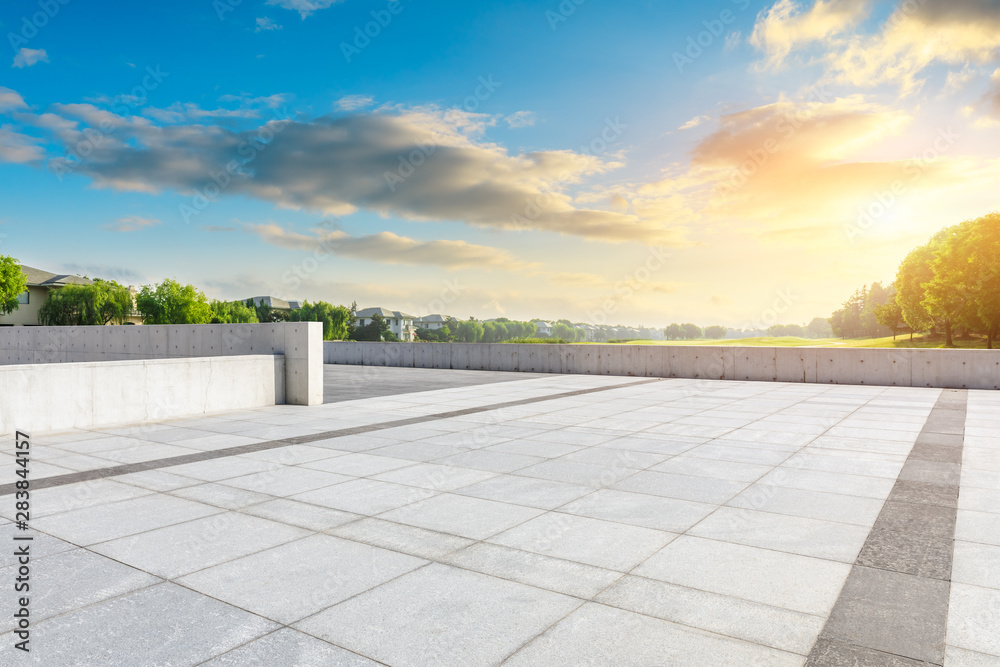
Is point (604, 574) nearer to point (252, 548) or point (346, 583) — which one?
point (346, 583)

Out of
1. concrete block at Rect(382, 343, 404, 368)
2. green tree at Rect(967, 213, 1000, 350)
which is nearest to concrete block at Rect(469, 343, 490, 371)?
concrete block at Rect(382, 343, 404, 368)

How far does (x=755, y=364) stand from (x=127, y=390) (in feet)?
63.6

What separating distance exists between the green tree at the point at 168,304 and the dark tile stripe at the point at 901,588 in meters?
100

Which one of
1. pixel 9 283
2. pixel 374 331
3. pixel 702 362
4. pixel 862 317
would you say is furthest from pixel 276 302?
pixel 702 362

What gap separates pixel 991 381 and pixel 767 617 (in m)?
20.1

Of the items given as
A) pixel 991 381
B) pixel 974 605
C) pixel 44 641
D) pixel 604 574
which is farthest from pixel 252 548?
pixel 991 381

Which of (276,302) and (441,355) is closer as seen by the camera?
(441,355)

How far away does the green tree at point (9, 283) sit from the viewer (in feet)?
203

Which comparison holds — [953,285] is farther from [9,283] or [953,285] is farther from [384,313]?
[384,313]

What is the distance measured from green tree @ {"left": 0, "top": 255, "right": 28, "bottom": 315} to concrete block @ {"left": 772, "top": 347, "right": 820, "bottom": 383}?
237ft

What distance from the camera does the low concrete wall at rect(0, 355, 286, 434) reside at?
10.8 m

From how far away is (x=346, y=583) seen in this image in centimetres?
437

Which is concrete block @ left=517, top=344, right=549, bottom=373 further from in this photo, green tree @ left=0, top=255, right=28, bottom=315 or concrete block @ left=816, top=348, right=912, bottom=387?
green tree @ left=0, top=255, right=28, bottom=315

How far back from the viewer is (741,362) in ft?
73.2
